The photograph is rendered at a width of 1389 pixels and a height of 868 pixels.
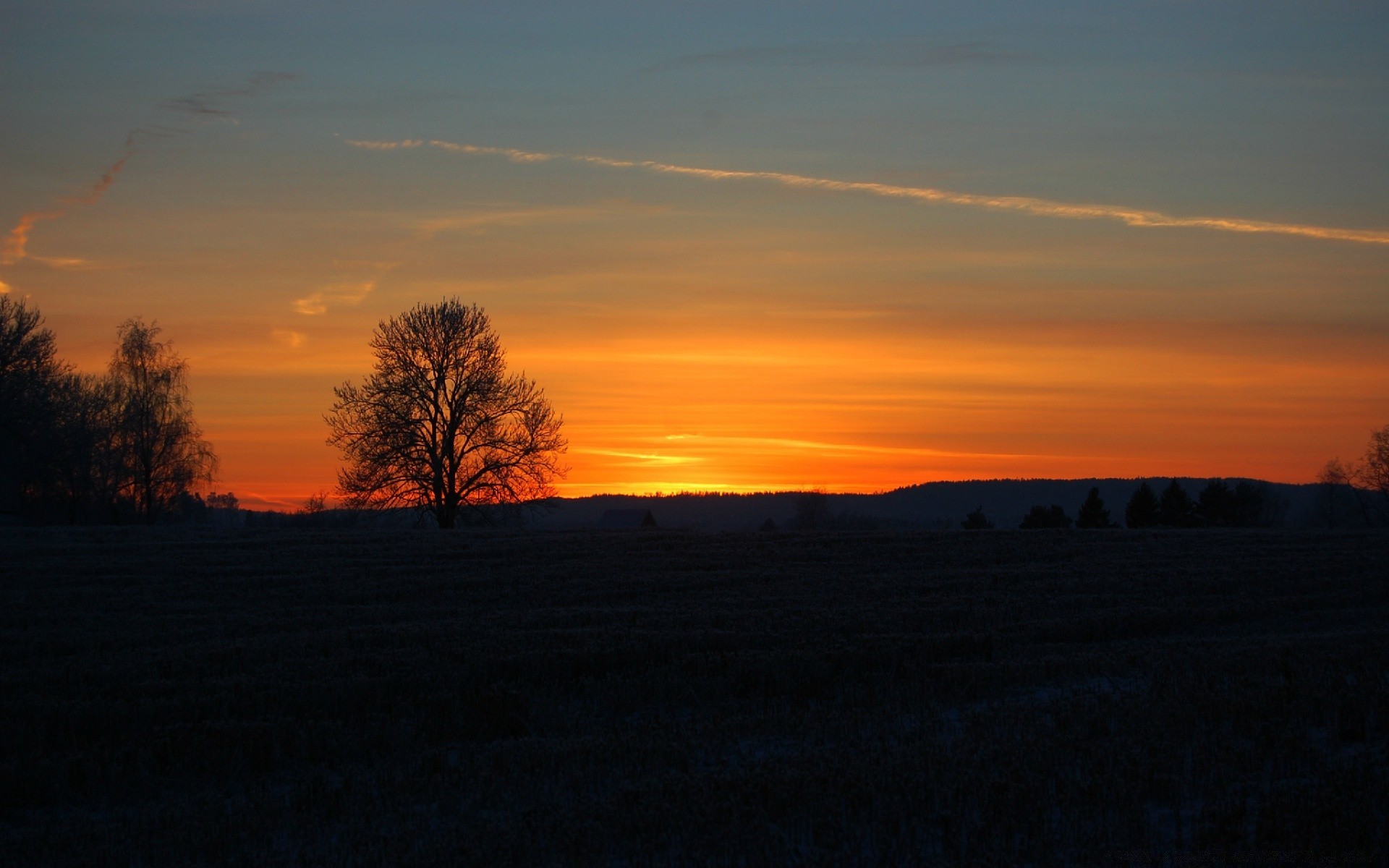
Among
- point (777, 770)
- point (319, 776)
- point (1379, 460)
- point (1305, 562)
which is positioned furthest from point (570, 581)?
point (1379, 460)

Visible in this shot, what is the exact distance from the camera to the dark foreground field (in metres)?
7.29

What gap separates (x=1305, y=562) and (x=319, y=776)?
21755mm

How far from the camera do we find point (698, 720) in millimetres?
11141

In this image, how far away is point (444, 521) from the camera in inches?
1778

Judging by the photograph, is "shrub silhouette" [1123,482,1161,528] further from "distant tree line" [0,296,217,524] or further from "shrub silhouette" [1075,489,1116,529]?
"distant tree line" [0,296,217,524]

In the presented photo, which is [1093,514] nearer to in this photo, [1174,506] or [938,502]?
[1174,506]

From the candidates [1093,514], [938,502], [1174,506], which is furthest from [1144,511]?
[938,502]

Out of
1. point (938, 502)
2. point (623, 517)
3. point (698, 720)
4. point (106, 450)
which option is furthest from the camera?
point (938, 502)

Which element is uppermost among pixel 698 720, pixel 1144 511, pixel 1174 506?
pixel 1174 506

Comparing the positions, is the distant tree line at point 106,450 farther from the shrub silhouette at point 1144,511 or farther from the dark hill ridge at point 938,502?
the dark hill ridge at point 938,502

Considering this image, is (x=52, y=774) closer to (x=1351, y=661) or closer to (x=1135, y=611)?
(x=1351, y=661)

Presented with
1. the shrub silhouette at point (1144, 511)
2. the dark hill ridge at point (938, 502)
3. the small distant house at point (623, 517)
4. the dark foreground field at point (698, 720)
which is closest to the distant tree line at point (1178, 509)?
the shrub silhouette at point (1144, 511)

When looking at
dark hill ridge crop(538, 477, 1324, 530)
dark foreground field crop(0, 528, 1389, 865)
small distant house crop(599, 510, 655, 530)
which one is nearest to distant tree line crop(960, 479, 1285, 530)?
small distant house crop(599, 510, 655, 530)

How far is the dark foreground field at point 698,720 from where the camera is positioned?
23.9 feet
